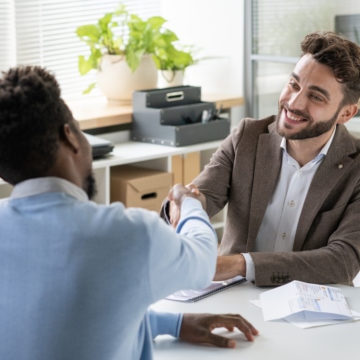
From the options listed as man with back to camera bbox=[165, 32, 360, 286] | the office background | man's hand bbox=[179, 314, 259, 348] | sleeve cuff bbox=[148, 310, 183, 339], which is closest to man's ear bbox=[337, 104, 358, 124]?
man with back to camera bbox=[165, 32, 360, 286]

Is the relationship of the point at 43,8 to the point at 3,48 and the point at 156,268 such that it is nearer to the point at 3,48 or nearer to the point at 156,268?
the point at 3,48

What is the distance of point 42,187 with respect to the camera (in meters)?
1.45

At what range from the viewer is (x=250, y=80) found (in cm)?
488

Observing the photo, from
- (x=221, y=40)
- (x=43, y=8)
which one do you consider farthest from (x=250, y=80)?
(x=43, y=8)

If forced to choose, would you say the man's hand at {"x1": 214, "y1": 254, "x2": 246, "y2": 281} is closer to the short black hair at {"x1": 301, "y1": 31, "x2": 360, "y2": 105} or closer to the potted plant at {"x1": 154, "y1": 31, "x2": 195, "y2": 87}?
the short black hair at {"x1": 301, "y1": 31, "x2": 360, "y2": 105}

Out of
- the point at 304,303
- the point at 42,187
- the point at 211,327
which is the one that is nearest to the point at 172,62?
the point at 304,303

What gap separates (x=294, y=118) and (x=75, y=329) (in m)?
1.30

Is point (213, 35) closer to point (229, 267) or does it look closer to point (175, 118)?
point (175, 118)

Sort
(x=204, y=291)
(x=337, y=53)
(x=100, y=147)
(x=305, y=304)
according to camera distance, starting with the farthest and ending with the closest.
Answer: (x=100, y=147)
(x=337, y=53)
(x=204, y=291)
(x=305, y=304)

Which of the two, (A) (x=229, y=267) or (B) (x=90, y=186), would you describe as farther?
(A) (x=229, y=267)

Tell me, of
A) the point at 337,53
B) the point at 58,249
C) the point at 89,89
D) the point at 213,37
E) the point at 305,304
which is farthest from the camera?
the point at 213,37

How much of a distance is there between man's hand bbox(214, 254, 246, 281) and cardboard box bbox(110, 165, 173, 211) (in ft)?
6.01

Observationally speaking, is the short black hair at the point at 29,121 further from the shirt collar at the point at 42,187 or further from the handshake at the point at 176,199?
the handshake at the point at 176,199

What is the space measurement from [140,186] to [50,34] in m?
1.10
